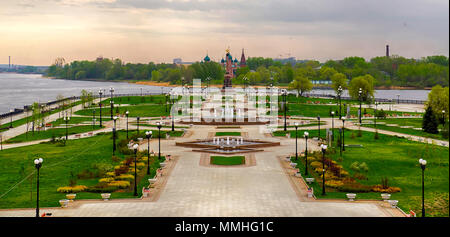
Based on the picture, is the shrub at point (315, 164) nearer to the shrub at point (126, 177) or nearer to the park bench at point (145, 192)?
the shrub at point (126, 177)

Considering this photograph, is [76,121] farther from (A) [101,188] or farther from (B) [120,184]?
(A) [101,188]

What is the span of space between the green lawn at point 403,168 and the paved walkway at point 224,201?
2.10m

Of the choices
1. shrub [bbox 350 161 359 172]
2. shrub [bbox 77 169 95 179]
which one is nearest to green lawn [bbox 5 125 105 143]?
shrub [bbox 77 169 95 179]

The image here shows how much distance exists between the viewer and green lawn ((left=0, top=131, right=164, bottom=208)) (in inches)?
978

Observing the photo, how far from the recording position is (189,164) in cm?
3434

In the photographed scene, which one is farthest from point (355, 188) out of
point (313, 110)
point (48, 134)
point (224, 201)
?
point (313, 110)

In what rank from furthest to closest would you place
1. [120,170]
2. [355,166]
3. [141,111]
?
[141,111]
[355,166]
[120,170]

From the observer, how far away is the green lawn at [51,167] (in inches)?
978

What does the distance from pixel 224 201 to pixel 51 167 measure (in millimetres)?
16286

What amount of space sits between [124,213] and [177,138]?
26421mm

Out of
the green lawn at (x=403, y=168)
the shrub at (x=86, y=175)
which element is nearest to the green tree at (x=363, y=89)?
the green lawn at (x=403, y=168)

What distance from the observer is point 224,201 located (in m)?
23.7

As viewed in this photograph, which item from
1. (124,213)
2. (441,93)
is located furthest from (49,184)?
(441,93)
